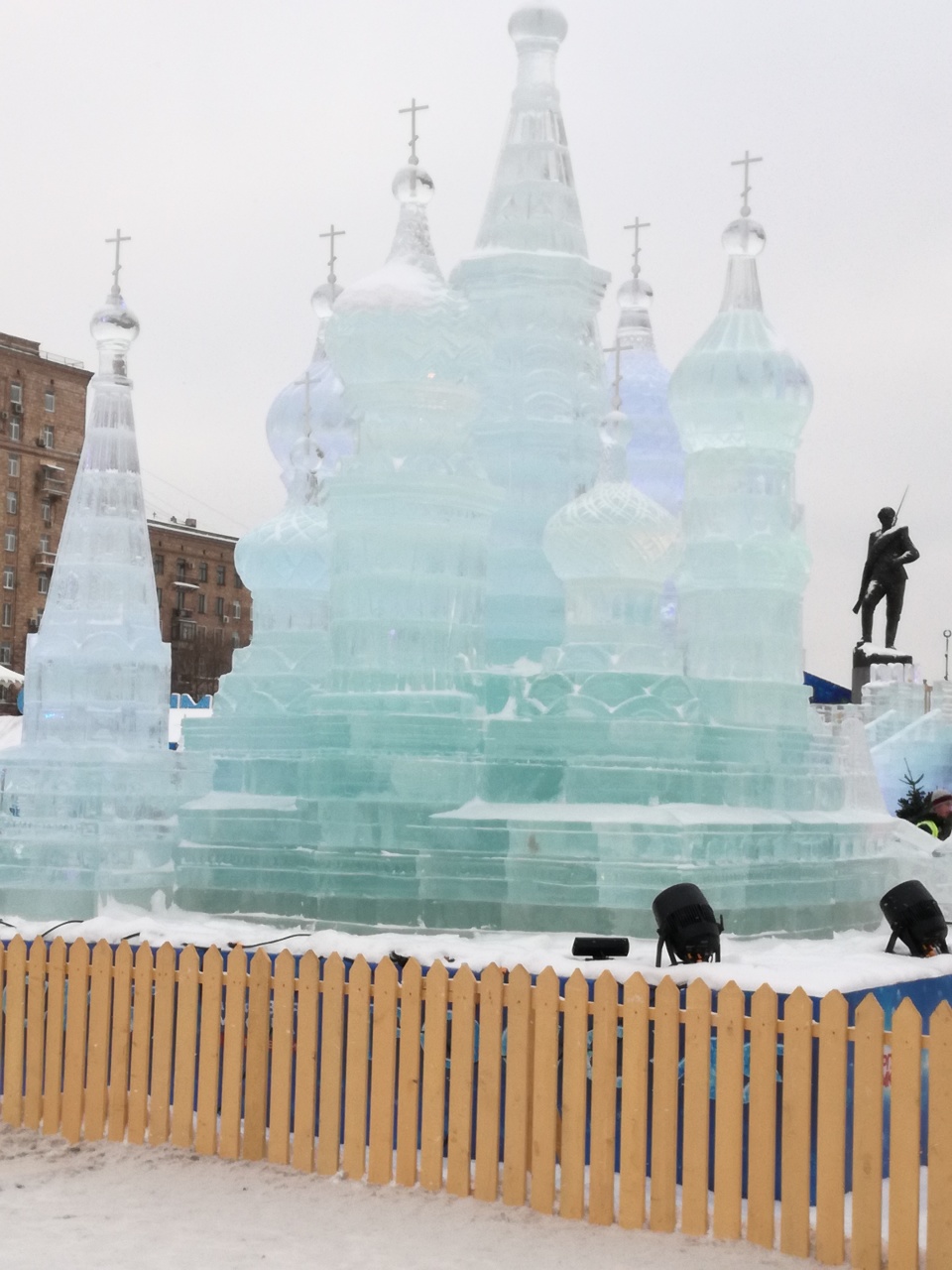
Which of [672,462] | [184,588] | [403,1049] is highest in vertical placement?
[184,588]

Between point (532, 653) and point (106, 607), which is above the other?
point (106, 607)

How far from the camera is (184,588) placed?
6669 centimetres

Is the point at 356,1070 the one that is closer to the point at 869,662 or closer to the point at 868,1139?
the point at 868,1139

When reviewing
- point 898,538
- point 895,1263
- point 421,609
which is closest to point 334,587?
point 421,609

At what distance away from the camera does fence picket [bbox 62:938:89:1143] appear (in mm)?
9266

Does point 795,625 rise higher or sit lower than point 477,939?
higher

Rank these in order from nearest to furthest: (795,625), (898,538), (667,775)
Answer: (667,775) < (795,625) < (898,538)

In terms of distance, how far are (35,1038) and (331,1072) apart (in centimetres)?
212

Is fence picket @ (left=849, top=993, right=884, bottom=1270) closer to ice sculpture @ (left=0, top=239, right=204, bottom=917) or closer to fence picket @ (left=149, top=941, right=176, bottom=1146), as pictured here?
fence picket @ (left=149, top=941, right=176, bottom=1146)

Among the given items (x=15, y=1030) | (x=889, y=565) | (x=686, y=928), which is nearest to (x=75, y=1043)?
(x=15, y=1030)

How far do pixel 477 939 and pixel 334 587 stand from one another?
10.3 feet

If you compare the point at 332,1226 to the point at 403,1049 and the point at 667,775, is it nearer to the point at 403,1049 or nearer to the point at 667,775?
the point at 403,1049

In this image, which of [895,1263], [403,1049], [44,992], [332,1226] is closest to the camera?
[895,1263]

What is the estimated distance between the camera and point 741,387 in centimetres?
1305
